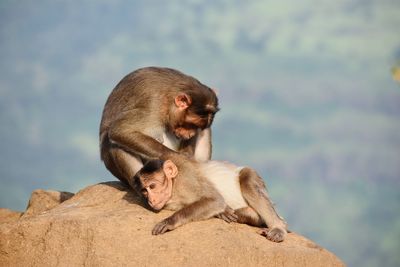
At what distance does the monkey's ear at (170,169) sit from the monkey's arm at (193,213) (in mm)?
515

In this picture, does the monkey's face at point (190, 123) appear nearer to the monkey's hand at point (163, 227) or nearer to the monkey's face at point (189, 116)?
Result: the monkey's face at point (189, 116)

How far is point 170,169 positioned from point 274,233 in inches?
71.0

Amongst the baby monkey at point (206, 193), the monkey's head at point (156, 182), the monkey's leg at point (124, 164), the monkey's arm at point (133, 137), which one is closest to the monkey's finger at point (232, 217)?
the baby monkey at point (206, 193)

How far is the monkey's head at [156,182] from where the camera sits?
10.0 meters

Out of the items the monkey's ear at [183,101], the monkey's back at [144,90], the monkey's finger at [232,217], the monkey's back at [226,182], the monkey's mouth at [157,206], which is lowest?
the monkey's finger at [232,217]

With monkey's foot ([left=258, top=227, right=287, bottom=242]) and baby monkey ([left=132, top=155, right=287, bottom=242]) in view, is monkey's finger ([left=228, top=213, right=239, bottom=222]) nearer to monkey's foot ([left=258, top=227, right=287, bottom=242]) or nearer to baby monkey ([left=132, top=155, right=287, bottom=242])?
baby monkey ([left=132, top=155, right=287, bottom=242])

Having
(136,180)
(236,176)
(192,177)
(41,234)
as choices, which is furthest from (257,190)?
(41,234)

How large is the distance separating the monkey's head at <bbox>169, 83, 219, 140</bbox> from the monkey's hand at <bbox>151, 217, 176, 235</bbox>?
2.88 metres

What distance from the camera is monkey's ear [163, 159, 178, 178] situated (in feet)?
33.2

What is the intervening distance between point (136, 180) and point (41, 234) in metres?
1.55

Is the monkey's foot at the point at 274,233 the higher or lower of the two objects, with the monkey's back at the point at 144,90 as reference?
lower

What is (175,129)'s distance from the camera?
12.3 m

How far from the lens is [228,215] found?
1040 centimetres

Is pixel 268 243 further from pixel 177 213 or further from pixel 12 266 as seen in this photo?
pixel 12 266
